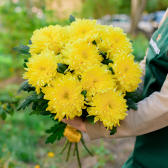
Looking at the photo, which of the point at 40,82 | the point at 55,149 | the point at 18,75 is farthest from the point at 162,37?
the point at 18,75

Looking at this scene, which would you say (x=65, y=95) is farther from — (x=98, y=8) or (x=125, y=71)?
(x=98, y=8)

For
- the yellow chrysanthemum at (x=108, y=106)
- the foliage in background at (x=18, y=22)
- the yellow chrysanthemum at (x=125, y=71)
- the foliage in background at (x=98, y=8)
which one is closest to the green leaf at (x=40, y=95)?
the yellow chrysanthemum at (x=108, y=106)

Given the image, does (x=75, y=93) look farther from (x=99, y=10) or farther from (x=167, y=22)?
(x=99, y=10)

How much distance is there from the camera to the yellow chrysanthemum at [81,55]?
0.85 m

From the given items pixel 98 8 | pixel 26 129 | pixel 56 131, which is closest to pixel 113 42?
pixel 56 131

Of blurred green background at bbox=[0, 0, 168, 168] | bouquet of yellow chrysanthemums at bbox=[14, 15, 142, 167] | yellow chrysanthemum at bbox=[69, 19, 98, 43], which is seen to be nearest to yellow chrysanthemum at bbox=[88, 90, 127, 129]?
bouquet of yellow chrysanthemums at bbox=[14, 15, 142, 167]

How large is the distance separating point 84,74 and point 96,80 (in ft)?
0.23

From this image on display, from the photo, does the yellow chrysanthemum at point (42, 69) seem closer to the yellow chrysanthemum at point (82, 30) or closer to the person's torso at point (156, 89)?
the yellow chrysanthemum at point (82, 30)

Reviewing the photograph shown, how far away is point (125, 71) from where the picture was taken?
89 centimetres

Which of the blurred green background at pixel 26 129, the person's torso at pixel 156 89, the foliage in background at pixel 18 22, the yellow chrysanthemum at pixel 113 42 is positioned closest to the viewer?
the yellow chrysanthemum at pixel 113 42

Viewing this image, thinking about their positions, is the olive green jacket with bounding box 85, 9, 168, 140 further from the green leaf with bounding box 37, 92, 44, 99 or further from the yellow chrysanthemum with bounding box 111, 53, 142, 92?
the green leaf with bounding box 37, 92, 44, 99

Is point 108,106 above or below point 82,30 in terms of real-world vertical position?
below

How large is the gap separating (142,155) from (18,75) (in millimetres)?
4229

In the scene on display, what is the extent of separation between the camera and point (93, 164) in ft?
7.66
